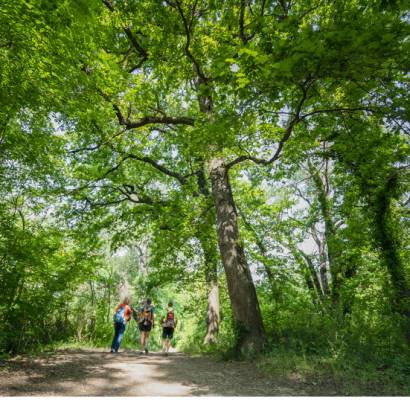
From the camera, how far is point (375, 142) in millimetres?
6172

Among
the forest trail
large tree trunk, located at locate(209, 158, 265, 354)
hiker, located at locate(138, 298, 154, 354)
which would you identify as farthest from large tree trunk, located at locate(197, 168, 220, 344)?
the forest trail

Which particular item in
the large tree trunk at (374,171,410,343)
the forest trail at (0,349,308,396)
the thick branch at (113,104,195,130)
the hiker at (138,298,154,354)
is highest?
the thick branch at (113,104,195,130)

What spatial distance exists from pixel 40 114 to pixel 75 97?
2.91ft

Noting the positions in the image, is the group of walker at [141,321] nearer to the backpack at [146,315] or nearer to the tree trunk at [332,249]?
the backpack at [146,315]

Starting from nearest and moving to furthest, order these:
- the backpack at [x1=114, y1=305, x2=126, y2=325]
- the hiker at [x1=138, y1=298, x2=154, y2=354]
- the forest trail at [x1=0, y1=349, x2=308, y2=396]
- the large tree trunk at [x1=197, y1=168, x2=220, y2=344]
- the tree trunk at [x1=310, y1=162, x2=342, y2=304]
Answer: the forest trail at [x1=0, y1=349, x2=308, y2=396]
the backpack at [x1=114, y1=305, x2=126, y2=325]
the hiker at [x1=138, y1=298, x2=154, y2=354]
the large tree trunk at [x1=197, y1=168, x2=220, y2=344]
the tree trunk at [x1=310, y1=162, x2=342, y2=304]

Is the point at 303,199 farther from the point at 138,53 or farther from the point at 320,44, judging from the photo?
the point at 320,44

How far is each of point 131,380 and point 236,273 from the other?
3.27 m

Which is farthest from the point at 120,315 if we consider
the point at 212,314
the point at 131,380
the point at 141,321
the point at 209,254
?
the point at 212,314

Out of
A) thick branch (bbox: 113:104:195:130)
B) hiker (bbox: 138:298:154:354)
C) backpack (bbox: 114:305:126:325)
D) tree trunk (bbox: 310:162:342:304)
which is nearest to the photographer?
thick branch (bbox: 113:104:195:130)

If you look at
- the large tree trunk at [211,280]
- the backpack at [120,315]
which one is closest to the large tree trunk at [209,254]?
the large tree trunk at [211,280]

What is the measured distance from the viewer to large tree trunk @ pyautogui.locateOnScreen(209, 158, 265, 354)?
6516 mm

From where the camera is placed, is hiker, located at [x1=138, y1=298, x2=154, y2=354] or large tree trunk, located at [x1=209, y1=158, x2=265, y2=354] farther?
hiker, located at [x1=138, y1=298, x2=154, y2=354]

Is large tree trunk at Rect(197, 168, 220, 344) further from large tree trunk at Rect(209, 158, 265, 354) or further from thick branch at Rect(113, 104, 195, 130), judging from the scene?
thick branch at Rect(113, 104, 195, 130)

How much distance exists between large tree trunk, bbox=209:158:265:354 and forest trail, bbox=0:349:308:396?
2.25ft
